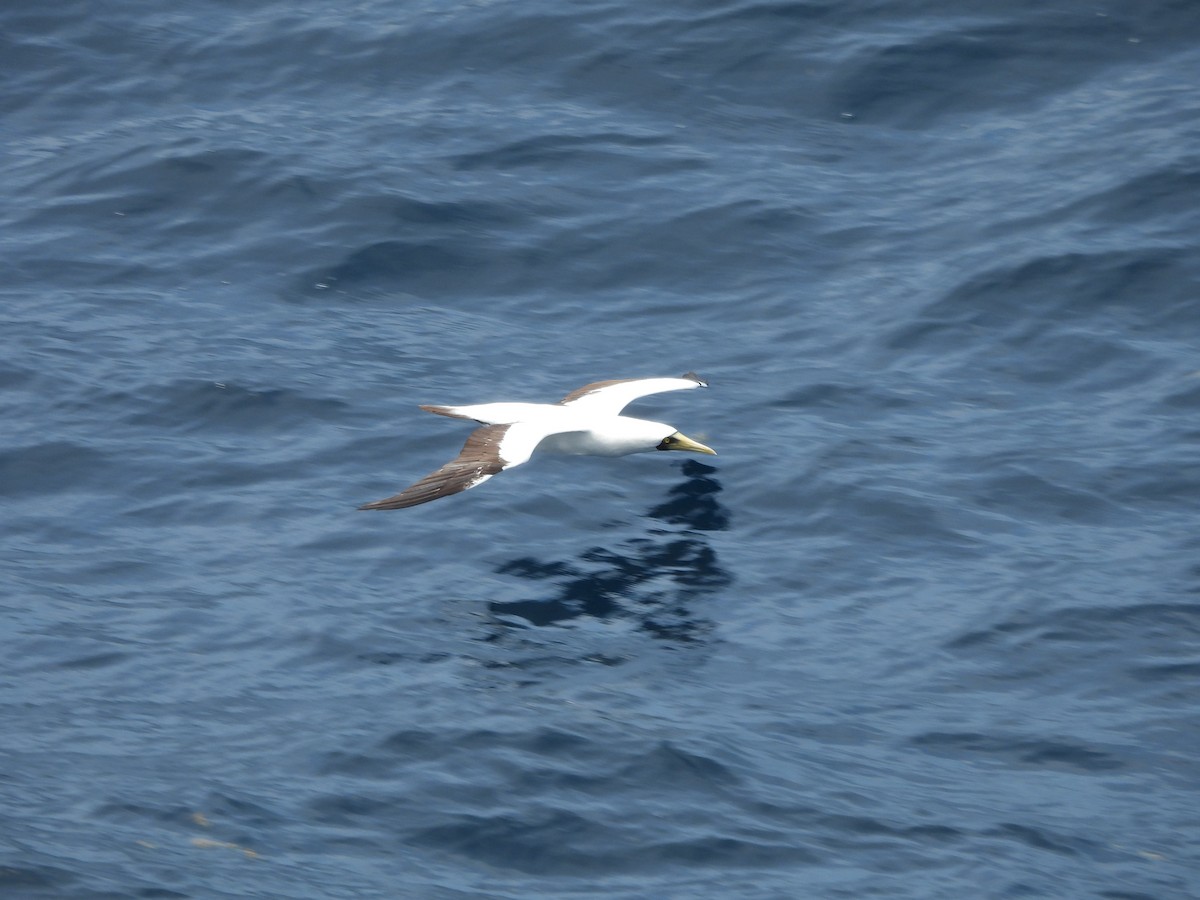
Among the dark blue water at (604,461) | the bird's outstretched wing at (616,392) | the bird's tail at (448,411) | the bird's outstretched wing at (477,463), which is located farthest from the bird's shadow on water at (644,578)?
the bird's tail at (448,411)

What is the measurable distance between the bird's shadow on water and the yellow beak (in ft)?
1.55

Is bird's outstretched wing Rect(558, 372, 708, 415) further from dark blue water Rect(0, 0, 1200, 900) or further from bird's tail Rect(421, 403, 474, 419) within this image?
bird's tail Rect(421, 403, 474, 419)

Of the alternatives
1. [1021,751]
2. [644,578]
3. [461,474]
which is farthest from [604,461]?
[1021,751]

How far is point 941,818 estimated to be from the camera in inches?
338

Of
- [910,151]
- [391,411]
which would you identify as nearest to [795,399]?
[391,411]

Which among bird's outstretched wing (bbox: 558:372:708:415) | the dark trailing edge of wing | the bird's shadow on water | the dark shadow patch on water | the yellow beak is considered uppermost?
the dark trailing edge of wing

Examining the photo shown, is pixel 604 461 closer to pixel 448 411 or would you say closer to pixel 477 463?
pixel 448 411

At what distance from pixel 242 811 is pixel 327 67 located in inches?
510

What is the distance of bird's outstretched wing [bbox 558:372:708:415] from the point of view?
512 inches

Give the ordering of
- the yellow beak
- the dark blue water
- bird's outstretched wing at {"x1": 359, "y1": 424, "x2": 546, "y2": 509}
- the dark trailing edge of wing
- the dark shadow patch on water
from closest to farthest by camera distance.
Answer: the dark blue water → the dark shadow patch on water → the dark trailing edge of wing → bird's outstretched wing at {"x1": 359, "y1": 424, "x2": 546, "y2": 509} → the yellow beak

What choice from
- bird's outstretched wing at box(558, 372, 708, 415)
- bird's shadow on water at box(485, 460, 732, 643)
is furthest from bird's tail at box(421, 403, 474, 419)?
bird's shadow on water at box(485, 460, 732, 643)

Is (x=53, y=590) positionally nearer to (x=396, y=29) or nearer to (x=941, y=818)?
(x=941, y=818)

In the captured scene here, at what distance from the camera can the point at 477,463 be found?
11367mm

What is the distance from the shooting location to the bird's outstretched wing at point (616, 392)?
1301 cm
